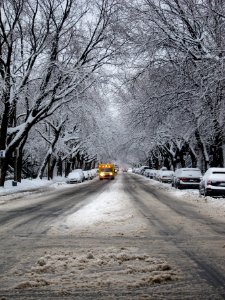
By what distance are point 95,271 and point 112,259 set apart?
2.77 feet

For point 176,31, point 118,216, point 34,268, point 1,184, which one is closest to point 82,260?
point 34,268

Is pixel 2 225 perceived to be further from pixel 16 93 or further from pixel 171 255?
pixel 16 93

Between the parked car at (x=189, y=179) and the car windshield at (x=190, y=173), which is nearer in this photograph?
the parked car at (x=189, y=179)

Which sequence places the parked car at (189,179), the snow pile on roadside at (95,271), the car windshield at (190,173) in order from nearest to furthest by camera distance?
the snow pile on roadside at (95,271)
the parked car at (189,179)
the car windshield at (190,173)

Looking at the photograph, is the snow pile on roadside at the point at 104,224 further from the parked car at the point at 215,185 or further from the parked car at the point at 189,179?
the parked car at the point at 189,179

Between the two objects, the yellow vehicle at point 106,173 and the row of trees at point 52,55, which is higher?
the row of trees at point 52,55

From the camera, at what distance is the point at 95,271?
20.2 ft

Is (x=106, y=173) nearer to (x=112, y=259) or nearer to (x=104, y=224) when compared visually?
(x=104, y=224)

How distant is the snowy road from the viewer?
5223 mm

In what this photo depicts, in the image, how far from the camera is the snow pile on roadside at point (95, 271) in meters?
5.49

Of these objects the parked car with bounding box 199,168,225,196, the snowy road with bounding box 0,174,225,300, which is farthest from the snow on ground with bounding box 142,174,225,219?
the snowy road with bounding box 0,174,225,300

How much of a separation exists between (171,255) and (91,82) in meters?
22.5

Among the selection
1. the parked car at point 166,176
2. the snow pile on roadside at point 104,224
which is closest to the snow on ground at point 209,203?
the snow pile on roadside at point 104,224

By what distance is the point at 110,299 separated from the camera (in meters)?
4.83
